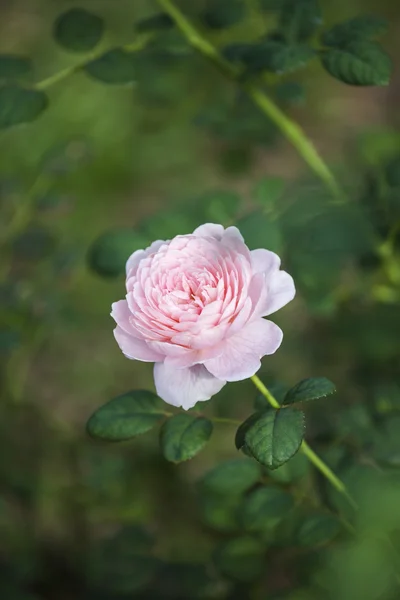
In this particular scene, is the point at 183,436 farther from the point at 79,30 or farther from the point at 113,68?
the point at 79,30

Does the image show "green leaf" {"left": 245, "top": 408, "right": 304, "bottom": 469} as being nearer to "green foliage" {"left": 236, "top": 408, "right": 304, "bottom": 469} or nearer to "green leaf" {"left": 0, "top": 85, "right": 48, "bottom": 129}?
"green foliage" {"left": 236, "top": 408, "right": 304, "bottom": 469}

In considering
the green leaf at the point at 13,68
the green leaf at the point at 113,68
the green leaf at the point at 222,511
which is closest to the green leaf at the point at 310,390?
the green leaf at the point at 222,511

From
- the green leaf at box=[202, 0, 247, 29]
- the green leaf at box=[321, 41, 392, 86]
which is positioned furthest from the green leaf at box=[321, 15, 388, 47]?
the green leaf at box=[202, 0, 247, 29]

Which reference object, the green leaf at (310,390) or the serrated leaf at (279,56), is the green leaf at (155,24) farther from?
the green leaf at (310,390)

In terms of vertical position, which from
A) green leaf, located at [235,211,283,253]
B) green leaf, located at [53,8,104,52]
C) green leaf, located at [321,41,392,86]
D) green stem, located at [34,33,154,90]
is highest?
green leaf, located at [321,41,392,86]

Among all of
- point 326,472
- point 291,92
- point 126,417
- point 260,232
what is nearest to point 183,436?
point 126,417

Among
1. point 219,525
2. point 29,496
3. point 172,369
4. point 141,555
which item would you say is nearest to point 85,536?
point 29,496
